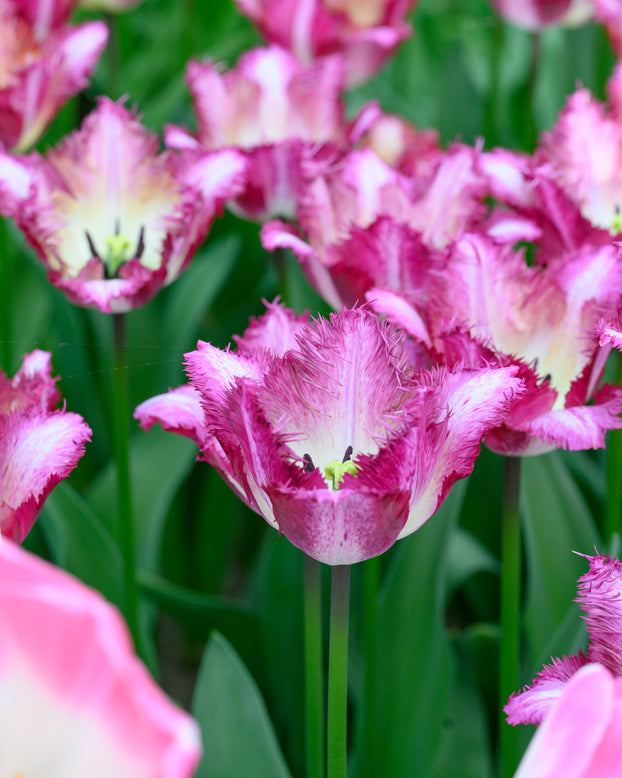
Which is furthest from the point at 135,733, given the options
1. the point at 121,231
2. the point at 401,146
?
the point at 401,146

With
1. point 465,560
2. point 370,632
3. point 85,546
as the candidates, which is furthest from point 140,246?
point 465,560

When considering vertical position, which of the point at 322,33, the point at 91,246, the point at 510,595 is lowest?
the point at 510,595

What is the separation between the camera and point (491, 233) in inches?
30.7

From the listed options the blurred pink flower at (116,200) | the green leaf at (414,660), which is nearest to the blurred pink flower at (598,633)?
the green leaf at (414,660)

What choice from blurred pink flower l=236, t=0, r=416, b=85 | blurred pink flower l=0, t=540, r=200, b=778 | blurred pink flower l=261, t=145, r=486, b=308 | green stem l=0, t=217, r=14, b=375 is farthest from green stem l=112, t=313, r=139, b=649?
blurred pink flower l=236, t=0, r=416, b=85

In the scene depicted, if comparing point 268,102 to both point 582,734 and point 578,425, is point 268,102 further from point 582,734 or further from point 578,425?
point 582,734

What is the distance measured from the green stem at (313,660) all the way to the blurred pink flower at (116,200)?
0.95ft

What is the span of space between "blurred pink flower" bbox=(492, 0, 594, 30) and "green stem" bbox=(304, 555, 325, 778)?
1090 millimetres

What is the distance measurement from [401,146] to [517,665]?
2.88 ft

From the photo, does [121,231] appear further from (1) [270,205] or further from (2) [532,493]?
(2) [532,493]

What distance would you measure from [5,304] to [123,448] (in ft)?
1.29

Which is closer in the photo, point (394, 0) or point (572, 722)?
point (572, 722)

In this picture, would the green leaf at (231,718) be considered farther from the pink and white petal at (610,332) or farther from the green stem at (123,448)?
the pink and white petal at (610,332)

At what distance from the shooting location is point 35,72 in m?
1.02
